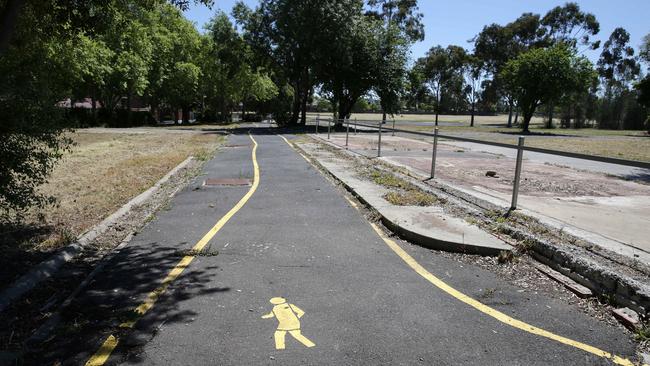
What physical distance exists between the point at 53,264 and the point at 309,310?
3159mm

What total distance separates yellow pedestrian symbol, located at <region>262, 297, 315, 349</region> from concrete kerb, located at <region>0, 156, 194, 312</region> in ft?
7.93

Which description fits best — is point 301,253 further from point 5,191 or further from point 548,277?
point 5,191

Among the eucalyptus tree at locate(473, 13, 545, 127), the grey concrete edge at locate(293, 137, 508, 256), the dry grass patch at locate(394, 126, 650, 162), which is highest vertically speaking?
the eucalyptus tree at locate(473, 13, 545, 127)

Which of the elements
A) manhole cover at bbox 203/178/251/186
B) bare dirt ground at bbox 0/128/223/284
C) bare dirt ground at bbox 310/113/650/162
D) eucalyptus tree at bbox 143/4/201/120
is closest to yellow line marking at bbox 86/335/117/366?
bare dirt ground at bbox 0/128/223/284

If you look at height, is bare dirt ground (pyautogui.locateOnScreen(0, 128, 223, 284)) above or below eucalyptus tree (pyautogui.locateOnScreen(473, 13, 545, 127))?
below

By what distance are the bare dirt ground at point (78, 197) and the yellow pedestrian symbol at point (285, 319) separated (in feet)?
9.40

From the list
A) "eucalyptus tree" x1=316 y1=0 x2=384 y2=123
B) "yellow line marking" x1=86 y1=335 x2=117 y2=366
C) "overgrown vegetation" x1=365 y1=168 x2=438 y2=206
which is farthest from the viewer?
"eucalyptus tree" x1=316 y1=0 x2=384 y2=123

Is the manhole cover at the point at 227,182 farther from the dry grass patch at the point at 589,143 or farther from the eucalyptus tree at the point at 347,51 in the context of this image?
the eucalyptus tree at the point at 347,51

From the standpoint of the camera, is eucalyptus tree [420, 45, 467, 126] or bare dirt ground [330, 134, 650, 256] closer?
bare dirt ground [330, 134, 650, 256]

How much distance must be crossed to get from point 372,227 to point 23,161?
4.75 meters

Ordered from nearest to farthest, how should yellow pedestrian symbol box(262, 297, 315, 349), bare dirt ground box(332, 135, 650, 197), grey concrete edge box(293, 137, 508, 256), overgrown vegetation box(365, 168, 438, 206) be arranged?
yellow pedestrian symbol box(262, 297, 315, 349)
grey concrete edge box(293, 137, 508, 256)
overgrown vegetation box(365, 168, 438, 206)
bare dirt ground box(332, 135, 650, 197)

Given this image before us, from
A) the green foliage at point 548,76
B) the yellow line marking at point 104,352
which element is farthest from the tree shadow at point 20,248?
the green foliage at point 548,76

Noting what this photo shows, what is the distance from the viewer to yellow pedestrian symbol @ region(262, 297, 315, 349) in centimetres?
387

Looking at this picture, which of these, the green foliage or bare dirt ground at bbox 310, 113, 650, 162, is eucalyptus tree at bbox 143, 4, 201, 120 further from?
the green foliage
